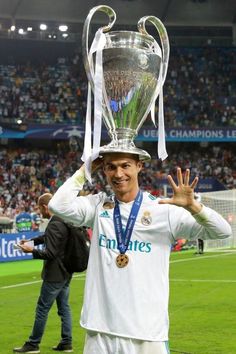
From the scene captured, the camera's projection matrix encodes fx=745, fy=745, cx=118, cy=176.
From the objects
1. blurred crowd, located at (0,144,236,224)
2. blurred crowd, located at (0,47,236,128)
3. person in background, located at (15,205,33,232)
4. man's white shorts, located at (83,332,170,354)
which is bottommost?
man's white shorts, located at (83,332,170,354)

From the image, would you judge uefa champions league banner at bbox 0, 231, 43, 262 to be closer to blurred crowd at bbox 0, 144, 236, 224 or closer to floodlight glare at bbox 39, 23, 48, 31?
blurred crowd at bbox 0, 144, 236, 224

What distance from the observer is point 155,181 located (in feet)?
131

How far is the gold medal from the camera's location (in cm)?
454

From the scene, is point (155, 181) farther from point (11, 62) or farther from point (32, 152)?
point (11, 62)

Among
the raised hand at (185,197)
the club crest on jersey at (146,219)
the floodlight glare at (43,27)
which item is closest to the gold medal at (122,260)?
the club crest on jersey at (146,219)

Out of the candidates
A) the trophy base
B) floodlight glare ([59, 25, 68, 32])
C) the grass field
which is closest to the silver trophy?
the trophy base

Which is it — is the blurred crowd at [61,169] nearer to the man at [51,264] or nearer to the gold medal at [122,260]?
the man at [51,264]

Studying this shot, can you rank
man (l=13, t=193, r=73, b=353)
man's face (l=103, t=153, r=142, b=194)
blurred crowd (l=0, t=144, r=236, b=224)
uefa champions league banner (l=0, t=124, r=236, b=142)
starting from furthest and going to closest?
uefa champions league banner (l=0, t=124, r=236, b=142)
blurred crowd (l=0, t=144, r=236, b=224)
man (l=13, t=193, r=73, b=353)
man's face (l=103, t=153, r=142, b=194)

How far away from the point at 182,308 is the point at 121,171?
28.9 feet

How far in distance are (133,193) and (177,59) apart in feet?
146

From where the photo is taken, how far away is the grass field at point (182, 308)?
10.0 meters

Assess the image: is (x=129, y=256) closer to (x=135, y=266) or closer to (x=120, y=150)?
(x=135, y=266)

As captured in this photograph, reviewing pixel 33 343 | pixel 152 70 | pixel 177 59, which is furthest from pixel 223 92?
pixel 152 70

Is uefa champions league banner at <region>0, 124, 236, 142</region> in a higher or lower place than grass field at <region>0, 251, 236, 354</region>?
higher
